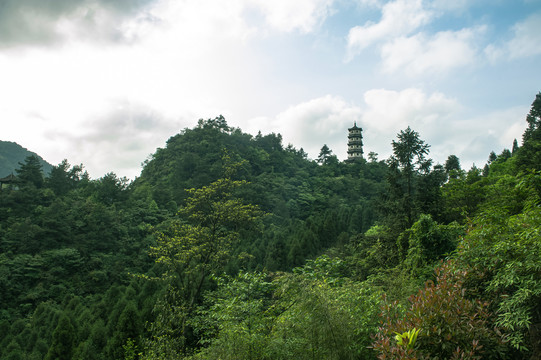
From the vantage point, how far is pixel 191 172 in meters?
41.1

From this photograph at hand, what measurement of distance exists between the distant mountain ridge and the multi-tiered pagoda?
5596cm

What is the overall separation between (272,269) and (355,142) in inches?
1820

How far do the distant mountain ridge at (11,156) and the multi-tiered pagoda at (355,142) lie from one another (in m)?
56.0

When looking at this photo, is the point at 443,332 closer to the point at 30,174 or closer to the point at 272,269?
the point at 272,269

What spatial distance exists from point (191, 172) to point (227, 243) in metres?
30.7

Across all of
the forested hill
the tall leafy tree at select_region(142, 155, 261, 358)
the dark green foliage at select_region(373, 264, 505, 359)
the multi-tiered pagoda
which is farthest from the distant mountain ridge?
the dark green foliage at select_region(373, 264, 505, 359)

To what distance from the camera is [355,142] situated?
199 feet

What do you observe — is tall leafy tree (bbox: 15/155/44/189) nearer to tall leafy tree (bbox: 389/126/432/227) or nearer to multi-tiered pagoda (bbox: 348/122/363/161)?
tall leafy tree (bbox: 389/126/432/227)

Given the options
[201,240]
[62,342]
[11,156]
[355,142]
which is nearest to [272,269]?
[201,240]

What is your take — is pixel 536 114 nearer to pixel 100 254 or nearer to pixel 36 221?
pixel 100 254

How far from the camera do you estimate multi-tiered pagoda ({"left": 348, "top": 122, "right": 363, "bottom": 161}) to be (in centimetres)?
6012

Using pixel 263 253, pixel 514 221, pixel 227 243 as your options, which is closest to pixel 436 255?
pixel 514 221

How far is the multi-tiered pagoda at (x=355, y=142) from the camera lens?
60125mm

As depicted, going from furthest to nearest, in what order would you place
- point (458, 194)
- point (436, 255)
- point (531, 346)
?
point (458, 194) < point (436, 255) < point (531, 346)
